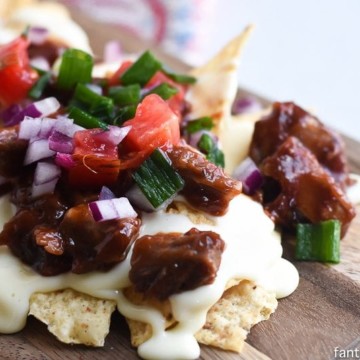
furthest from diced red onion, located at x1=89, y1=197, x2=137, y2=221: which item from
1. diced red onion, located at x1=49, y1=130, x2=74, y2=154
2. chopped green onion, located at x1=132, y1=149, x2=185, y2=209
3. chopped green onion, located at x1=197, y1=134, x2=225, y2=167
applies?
chopped green onion, located at x1=197, y1=134, x2=225, y2=167

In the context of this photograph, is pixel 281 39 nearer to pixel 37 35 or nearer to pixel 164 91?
pixel 37 35

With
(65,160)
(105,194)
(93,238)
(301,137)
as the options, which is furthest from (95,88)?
(93,238)

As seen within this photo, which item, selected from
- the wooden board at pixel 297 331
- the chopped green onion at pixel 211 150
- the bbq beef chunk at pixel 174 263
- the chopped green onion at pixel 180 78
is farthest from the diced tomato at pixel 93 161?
the chopped green onion at pixel 180 78

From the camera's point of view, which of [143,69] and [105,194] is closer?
[105,194]

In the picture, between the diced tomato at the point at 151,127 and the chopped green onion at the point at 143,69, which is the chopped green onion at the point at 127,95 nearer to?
the chopped green onion at the point at 143,69

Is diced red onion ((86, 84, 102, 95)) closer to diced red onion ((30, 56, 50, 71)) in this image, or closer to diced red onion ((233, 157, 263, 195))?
diced red onion ((30, 56, 50, 71))

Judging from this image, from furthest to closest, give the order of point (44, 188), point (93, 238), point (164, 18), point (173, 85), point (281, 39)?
1. point (281, 39)
2. point (164, 18)
3. point (173, 85)
4. point (44, 188)
5. point (93, 238)
